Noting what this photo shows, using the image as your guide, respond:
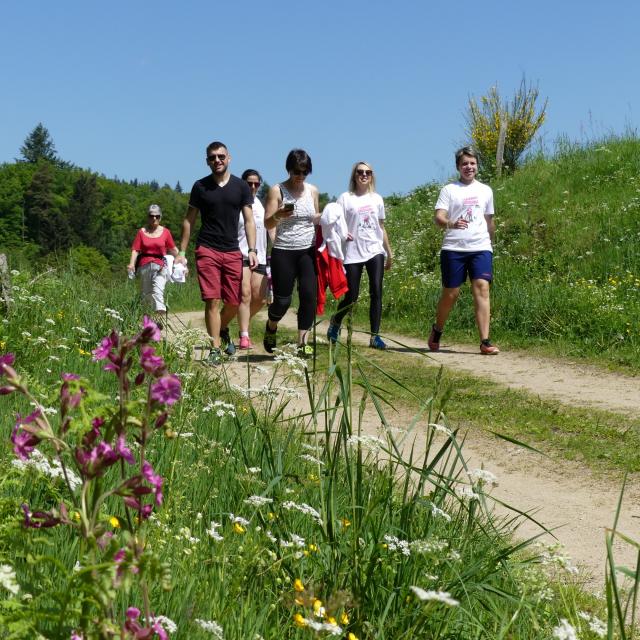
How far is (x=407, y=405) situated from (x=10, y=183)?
378ft

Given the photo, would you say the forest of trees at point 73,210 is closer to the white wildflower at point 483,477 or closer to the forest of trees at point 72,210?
the forest of trees at point 72,210

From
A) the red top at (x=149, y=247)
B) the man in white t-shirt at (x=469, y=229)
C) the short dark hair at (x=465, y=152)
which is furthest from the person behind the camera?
the red top at (x=149, y=247)

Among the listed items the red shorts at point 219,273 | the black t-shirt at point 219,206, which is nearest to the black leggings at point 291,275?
the red shorts at point 219,273

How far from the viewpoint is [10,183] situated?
382ft

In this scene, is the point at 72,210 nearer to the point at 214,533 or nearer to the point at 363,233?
the point at 363,233

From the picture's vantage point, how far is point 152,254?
12711mm

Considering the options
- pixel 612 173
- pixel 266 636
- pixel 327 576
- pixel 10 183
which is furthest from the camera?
pixel 10 183

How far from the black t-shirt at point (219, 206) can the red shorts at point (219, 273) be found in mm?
85

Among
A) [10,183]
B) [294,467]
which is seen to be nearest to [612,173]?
[294,467]

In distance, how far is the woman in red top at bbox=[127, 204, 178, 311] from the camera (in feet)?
40.7

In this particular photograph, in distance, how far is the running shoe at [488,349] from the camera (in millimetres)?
11523

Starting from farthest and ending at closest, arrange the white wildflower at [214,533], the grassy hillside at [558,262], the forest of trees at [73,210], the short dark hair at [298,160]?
1. the forest of trees at [73,210]
2. the grassy hillside at [558,262]
3. the short dark hair at [298,160]
4. the white wildflower at [214,533]

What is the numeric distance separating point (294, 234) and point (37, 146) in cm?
17081

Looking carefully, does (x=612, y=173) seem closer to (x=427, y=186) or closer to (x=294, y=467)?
(x=427, y=186)
